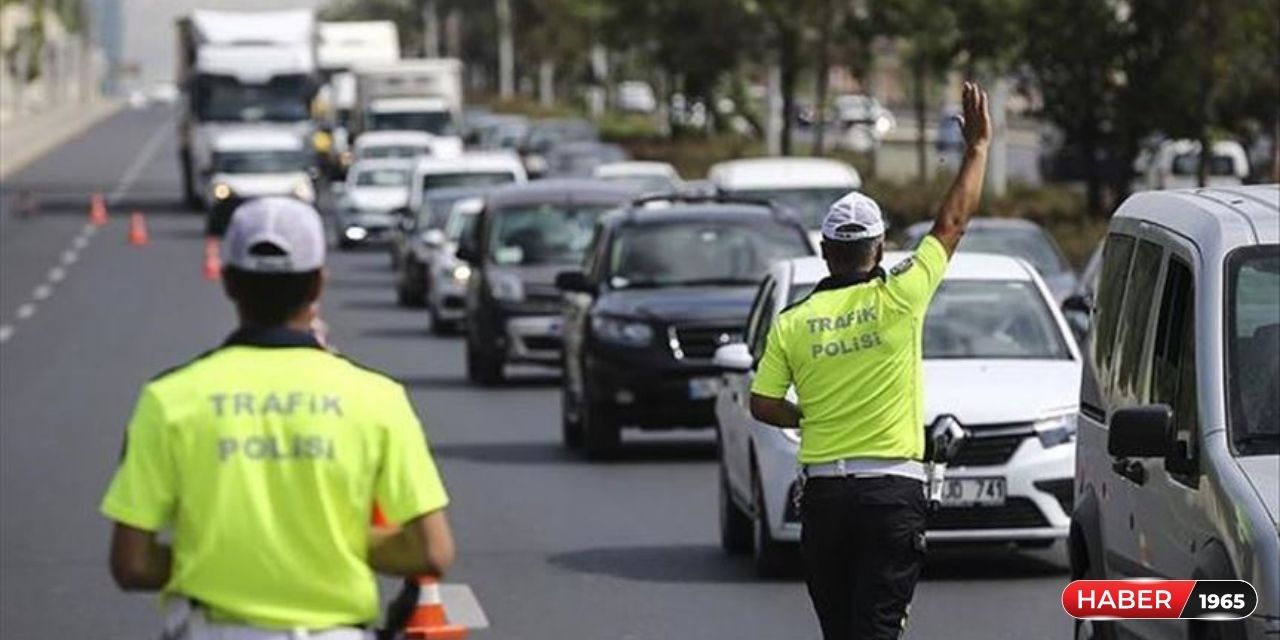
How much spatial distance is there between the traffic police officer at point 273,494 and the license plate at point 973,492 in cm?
870

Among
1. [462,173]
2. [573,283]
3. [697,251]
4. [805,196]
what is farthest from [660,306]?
[462,173]

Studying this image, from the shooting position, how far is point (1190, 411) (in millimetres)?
9016

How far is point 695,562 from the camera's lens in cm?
1625

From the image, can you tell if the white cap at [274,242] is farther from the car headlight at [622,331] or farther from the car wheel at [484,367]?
the car wheel at [484,367]

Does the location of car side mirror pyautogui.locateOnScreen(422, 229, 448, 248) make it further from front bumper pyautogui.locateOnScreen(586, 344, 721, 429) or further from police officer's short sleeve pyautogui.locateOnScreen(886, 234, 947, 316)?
police officer's short sleeve pyautogui.locateOnScreen(886, 234, 947, 316)

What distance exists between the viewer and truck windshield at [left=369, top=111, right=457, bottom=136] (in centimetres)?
7819

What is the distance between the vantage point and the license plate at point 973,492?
1496 centimetres

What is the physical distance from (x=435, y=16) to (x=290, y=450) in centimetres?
13879

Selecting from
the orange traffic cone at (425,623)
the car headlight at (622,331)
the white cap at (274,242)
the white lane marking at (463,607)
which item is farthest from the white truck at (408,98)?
the white cap at (274,242)

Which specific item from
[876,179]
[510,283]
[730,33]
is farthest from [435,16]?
[510,283]

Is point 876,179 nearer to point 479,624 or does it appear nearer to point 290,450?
point 479,624

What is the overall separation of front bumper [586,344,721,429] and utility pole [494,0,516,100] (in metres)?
93.6

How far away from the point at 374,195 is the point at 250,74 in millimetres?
8449

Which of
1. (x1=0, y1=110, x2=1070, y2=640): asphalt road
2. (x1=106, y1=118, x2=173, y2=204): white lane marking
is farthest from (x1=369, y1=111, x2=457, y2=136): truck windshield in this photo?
(x1=0, y1=110, x2=1070, y2=640): asphalt road
